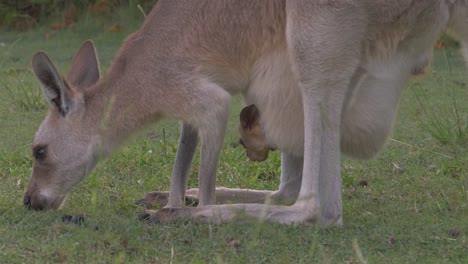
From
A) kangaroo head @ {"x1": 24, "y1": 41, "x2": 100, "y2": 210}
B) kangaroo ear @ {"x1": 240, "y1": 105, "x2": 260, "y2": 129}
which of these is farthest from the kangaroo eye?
kangaroo ear @ {"x1": 240, "y1": 105, "x2": 260, "y2": 129}

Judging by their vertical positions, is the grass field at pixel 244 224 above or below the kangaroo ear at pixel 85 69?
below

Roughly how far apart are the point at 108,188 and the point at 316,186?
1.12m

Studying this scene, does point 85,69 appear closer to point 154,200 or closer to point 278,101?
point 154,200

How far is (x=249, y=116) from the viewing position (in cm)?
380

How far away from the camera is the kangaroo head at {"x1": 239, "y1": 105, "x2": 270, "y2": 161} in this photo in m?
3.78

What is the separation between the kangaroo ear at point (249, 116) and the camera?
376cm

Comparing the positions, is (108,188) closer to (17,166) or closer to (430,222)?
(17,166)

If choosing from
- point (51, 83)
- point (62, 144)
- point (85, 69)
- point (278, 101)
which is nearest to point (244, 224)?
point (278, 101)

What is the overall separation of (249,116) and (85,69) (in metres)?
0.76

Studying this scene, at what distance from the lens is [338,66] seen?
10.7ft

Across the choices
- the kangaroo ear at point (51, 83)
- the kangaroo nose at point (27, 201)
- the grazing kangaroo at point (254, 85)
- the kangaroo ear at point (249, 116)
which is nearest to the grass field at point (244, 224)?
the kangaroo nose at point (27, 201)

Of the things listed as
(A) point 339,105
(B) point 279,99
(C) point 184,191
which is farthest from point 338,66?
(C) point 184,191

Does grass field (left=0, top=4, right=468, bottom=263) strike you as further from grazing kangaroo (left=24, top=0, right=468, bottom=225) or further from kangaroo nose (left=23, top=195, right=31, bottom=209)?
grazing kangaroo (left=24, top=0, right=468, bottom=225)

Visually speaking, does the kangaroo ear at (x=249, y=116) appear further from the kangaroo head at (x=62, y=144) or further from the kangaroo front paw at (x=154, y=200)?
the kangaroo head at (x=62, y=144)
